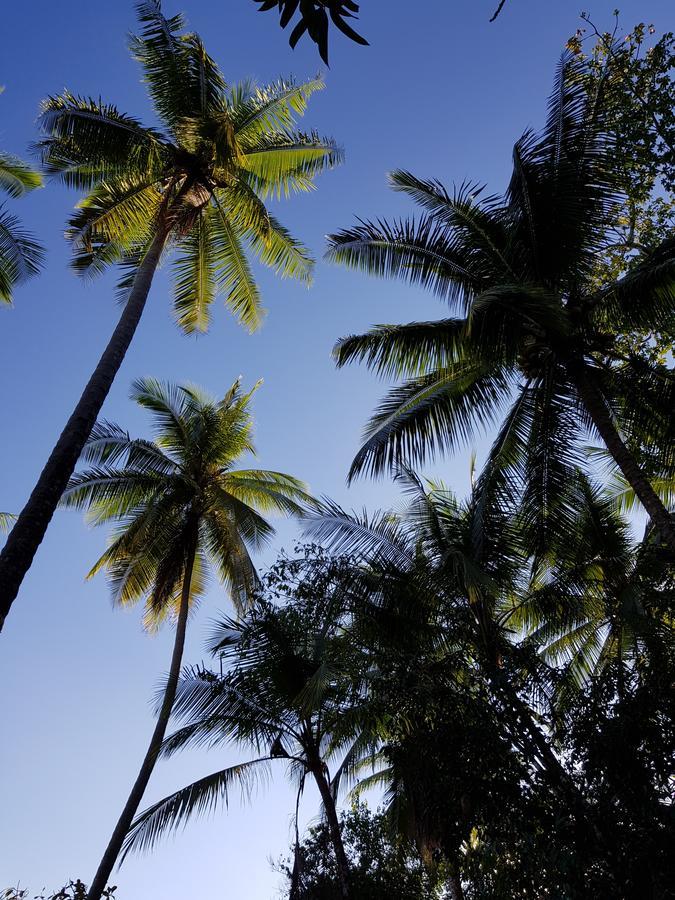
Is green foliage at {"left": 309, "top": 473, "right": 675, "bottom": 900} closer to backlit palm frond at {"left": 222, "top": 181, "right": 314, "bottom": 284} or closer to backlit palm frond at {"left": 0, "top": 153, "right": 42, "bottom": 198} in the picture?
backlit palm frond at {"left": 222, "top": 181, "right": 314, "bottom": 284}

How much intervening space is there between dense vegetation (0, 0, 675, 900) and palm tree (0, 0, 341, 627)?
0.16 feet

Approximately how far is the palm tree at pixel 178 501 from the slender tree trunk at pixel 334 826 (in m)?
5.02

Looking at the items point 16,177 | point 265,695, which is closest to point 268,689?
point 265,695

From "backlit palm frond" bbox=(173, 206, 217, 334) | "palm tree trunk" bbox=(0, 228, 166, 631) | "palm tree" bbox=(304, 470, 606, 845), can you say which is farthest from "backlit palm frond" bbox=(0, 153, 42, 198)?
"palm tree" bbox=(304, 470, 606, 845)

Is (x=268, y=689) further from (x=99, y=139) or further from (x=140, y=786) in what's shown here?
(x=99, y=139)

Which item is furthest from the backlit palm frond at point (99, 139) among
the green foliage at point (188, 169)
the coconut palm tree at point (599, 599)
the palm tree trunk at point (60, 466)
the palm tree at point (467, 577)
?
the coconut palm tree at point (599, 599)

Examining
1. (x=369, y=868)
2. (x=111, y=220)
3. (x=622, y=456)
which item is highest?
(x=111, y=220)

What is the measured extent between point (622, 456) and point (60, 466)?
7.25 metres

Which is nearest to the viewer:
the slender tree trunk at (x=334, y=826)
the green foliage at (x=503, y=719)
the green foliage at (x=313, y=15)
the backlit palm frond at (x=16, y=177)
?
the green foliage at (x=313, y=15)

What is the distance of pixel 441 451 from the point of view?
38.6ft

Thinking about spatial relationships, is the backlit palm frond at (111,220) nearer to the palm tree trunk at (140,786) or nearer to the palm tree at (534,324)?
the palm tree at (534,324)

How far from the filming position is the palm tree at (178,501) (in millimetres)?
15492

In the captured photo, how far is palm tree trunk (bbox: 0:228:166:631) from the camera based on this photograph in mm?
5895

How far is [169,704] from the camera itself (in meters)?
11.8
